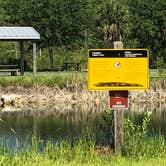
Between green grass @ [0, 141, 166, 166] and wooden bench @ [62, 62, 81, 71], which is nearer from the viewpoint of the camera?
green grass @ [0, 141, 166, 166]

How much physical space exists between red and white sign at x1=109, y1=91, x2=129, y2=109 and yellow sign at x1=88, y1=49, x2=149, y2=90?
7.6 inches

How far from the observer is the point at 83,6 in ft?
155

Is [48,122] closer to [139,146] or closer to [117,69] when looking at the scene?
[139,146]

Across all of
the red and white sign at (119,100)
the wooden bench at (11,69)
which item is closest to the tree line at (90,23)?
the wooden bench at (11,69)

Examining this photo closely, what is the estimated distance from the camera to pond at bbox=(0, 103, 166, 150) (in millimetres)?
18328

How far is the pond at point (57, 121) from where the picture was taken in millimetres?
18328

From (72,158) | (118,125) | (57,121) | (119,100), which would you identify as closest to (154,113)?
(57,121)

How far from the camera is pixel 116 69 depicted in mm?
9938

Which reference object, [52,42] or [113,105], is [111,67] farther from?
[52,42]

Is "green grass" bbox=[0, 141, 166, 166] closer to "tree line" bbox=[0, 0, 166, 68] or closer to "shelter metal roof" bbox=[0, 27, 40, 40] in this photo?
"shelter metal roof" bbox=[0, 27, 40, 40]

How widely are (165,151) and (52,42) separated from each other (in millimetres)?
36537

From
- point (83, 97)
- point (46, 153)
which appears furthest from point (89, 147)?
point (83, 97)

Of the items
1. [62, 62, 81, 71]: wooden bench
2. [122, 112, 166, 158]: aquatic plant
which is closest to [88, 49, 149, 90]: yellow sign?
[122, 112, 166, 158]: aquatic plant

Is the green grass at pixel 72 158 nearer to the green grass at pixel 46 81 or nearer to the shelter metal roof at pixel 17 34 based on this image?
the green grass at pixel 46 81
